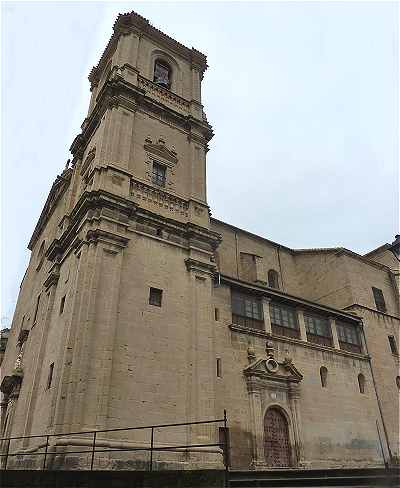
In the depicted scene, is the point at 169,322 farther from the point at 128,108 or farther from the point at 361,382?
the point at 361,382

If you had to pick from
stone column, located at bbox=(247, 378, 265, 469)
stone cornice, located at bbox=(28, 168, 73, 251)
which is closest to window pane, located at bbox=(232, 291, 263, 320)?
stone column, located at bbox=(247, 378, 265, 469)

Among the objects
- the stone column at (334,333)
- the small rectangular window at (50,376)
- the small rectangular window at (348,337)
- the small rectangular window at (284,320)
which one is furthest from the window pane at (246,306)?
the small rectangular window at (50,376)

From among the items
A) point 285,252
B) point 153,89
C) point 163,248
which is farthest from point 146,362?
point 285,252

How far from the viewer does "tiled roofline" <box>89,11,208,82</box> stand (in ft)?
78.7

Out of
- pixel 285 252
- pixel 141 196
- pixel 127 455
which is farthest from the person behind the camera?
pixel 285 252

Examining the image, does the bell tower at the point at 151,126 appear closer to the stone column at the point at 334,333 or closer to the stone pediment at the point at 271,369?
the stone pediment at the point at 271,369

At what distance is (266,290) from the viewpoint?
21656mm

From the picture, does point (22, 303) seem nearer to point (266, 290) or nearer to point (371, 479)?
point (266, 290)

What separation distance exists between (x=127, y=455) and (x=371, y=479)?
22.5ft

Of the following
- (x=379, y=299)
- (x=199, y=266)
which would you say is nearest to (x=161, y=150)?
(x=199, y=266)

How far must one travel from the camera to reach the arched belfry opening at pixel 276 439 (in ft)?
57.0

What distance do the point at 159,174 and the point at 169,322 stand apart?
759 cm

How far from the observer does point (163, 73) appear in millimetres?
24984

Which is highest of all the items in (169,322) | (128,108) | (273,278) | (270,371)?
(128,108)
